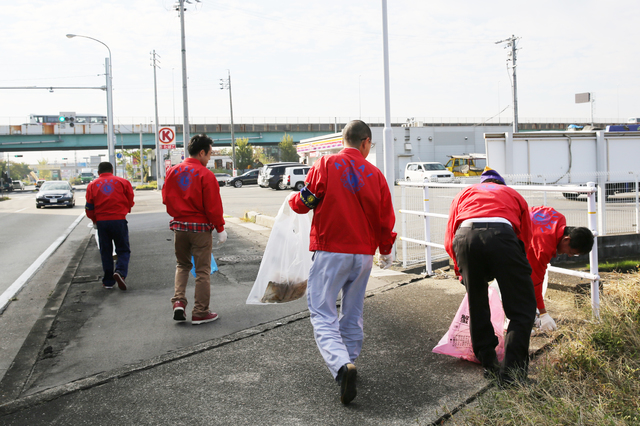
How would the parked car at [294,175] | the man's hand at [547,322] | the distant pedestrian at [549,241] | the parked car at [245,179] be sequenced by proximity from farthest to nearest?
the parked car at [245,179] → the parked car at [294,175] → the man's hand at [547,322] → the distant pedestrian at [549,241]

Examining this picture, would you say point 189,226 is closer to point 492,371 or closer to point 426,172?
point 492,371

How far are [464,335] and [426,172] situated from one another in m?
31.0

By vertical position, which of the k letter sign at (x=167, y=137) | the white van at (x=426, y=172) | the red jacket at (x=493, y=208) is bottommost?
the red jacket at (x=493, y=208)

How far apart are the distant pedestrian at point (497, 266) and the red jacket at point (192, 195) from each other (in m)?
2.41

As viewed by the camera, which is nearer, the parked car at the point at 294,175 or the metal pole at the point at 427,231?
the metal pole at the point at 427,231

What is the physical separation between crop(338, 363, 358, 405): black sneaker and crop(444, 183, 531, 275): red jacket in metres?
1.10

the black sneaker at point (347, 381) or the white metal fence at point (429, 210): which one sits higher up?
the white metal fence at point (429, 210)

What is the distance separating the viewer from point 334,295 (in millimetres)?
3574

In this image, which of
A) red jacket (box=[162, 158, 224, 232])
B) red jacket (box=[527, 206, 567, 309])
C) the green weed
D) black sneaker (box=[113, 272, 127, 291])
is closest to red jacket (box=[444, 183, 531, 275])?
red jacket (box=[527, 206, 567, 309])

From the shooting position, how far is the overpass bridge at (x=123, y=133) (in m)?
56.3

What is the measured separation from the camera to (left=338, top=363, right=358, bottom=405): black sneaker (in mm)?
3258

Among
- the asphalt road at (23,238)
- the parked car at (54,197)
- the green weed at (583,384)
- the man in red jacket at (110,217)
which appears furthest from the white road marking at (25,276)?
the parked car at (54,197)

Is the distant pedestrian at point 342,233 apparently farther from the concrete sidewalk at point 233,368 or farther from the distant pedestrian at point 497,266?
the distant pedestrian at point 497,266

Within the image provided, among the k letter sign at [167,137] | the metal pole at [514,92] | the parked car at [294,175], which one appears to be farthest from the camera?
the metal pole at [514,92]
